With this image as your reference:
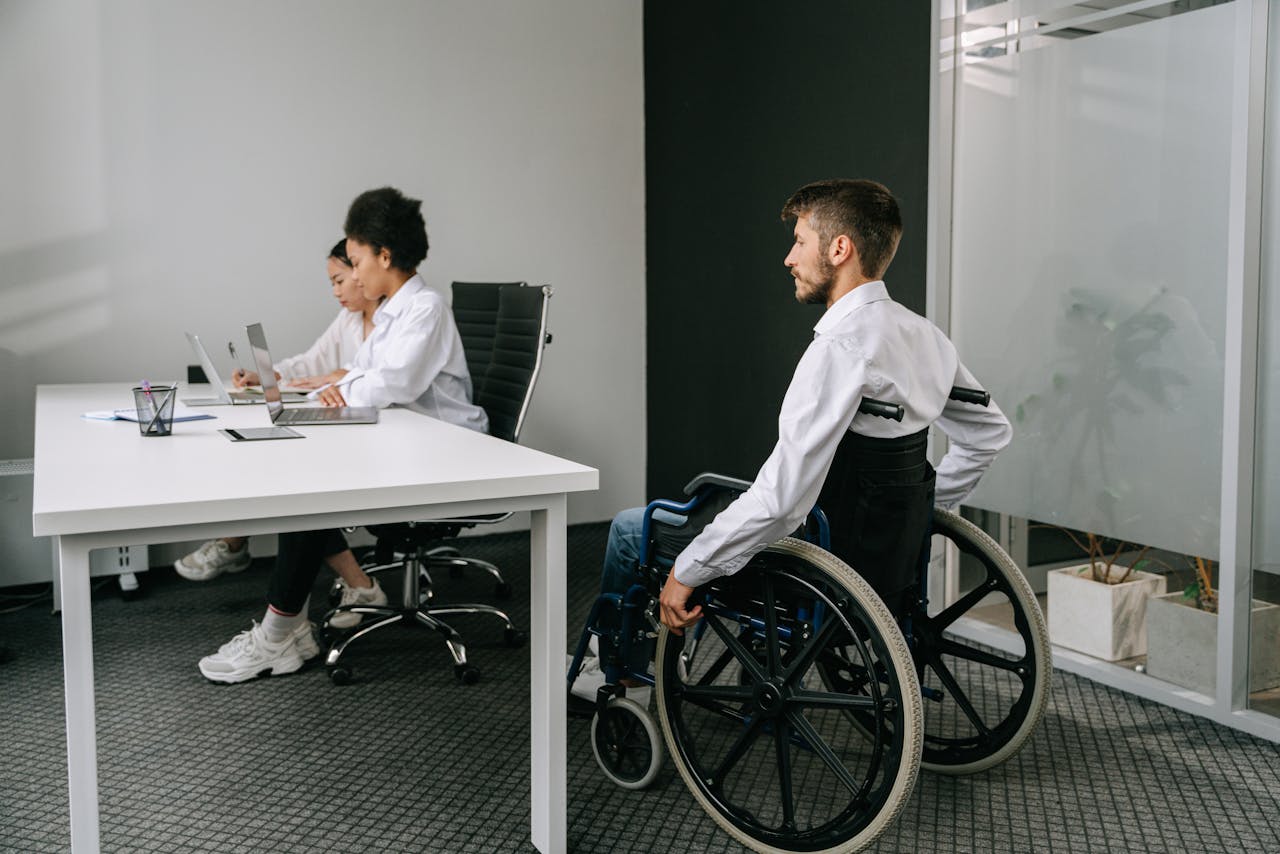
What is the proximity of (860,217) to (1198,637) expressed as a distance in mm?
1597

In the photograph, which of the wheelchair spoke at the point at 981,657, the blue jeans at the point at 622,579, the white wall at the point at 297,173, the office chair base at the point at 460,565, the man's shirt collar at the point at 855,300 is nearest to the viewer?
the man's shirt collar at the point at 855,300

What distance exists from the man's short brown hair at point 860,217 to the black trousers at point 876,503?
38cm

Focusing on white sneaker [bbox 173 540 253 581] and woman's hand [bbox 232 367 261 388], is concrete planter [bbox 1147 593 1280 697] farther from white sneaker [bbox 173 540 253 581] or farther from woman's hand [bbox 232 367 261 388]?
white sneaker [bbox 173 540 253 581]

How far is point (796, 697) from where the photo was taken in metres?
1.91

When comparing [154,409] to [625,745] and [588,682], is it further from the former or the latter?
[625,745]

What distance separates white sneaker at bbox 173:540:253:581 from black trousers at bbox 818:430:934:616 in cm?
283

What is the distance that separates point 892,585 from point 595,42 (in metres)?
3.63

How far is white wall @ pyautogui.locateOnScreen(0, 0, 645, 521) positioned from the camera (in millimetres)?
3938

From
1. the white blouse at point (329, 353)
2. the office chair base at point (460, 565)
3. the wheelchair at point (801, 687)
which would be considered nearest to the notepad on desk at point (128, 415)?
the office chair base at point (460, 565)

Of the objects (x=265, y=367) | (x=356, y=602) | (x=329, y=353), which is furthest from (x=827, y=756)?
(x=329, y=353)

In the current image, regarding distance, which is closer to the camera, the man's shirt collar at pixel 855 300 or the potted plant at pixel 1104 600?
the man's shirt collar at pixel 855 300

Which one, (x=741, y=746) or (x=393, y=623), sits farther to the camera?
(x=393, y=623)

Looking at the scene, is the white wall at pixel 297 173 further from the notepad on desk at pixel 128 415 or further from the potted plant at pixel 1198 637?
the potted plant at pixel 1198 637

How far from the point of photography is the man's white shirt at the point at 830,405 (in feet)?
6.07
